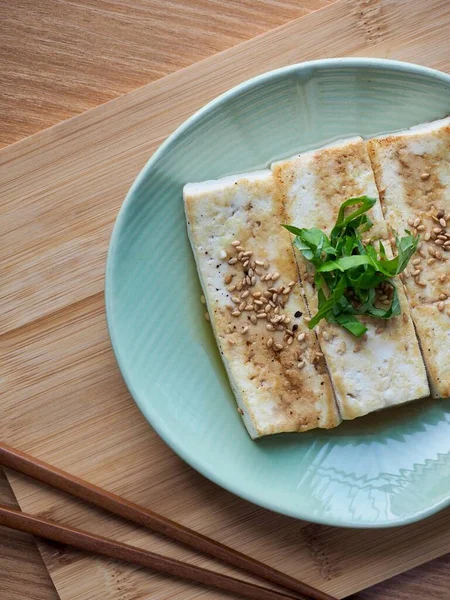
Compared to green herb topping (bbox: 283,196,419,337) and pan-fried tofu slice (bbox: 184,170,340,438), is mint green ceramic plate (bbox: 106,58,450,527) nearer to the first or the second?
pan-fried tofu slice (bbox: 184,170,340,438)

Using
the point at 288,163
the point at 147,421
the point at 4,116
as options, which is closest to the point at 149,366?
the point at 147,421

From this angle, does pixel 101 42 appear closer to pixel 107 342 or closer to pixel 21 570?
pixel 107 342

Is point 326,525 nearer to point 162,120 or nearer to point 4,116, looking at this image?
point 162,120

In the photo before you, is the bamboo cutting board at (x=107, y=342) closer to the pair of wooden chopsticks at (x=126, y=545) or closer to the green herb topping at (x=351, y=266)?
the pair of wooden chopsticks at (x=126, y=545)

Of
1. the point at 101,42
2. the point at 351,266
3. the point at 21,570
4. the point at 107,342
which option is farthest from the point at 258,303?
the point at 21,570

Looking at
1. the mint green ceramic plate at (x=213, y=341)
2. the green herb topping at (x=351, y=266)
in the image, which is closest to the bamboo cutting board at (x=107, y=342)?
the mint green ceramic plate at (x=213, y=341)

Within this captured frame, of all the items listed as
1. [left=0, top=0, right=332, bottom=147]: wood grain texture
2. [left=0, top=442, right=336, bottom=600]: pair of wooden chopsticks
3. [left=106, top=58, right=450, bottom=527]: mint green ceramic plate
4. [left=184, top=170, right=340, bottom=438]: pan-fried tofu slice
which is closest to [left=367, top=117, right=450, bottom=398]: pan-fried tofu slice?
[left=106, top=58, right=450, bottom=527]: mint green ceramic plate
